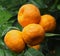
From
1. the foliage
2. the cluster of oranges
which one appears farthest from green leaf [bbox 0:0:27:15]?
the cluster of oranges

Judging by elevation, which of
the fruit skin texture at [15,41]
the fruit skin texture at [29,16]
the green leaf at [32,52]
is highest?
the fruit skin texture at [29,16]

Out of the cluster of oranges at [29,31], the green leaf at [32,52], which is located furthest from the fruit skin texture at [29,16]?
the green leaf at [32,52]

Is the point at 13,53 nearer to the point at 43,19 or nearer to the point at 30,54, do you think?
the point at 30,54

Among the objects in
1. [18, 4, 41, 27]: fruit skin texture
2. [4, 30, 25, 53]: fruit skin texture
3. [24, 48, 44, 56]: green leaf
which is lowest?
[24, 48, 44, 56]: green leaf

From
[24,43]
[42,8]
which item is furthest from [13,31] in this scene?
[42,8]

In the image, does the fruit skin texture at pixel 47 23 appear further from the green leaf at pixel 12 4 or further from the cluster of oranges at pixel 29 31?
the green leaf at pixel 12 4

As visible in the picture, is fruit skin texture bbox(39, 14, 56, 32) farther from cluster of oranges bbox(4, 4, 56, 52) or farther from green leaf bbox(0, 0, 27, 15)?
green leaf bbox(0, 0, 27, 15)

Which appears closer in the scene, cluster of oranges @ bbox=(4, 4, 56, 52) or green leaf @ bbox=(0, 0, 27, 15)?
cluster of oranges @ bbox=(4, 4, 56, 52)
